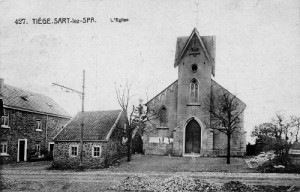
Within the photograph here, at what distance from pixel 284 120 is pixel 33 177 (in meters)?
16.2

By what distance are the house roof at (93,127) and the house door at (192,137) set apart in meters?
6.33

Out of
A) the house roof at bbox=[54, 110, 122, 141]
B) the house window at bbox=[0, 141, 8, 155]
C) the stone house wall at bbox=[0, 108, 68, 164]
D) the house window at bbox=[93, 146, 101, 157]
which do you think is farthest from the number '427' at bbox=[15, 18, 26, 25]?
the house window at bbox=[0, 141, 8, 155]

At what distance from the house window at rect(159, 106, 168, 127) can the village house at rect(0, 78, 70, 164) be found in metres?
12.5

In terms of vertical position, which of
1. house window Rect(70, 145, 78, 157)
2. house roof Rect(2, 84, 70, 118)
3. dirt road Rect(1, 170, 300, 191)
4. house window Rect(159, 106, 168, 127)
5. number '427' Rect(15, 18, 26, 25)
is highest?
number '427' Rect(15, 18, 26, 25)

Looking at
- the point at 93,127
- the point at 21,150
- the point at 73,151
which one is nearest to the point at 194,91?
the point at 93,127

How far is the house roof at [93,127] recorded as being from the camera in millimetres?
24500

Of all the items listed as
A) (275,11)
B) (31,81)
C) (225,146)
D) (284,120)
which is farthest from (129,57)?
(225,146)

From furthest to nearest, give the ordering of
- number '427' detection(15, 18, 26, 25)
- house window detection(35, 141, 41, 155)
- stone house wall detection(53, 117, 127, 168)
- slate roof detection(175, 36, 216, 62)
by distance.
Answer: house window detection(35, 141, 41, 155) → slate roof detection(175, 36, 216, 62) → stone house wall detection(53, 117, 127, 168) → number '427' detection(15, 18, 26, 25)

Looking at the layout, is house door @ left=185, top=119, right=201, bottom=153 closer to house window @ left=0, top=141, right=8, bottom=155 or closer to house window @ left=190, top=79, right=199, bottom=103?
house window @ left=190, top=79, right=199, bottom=103

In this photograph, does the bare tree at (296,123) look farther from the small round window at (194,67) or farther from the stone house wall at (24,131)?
the stone house wall at (24,131)

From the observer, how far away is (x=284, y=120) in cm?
1988

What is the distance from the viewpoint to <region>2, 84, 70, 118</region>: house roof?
91.9 ft

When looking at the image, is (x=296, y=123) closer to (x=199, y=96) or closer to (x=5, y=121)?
(x=199, y=96)

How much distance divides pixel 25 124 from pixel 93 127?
8.02m
